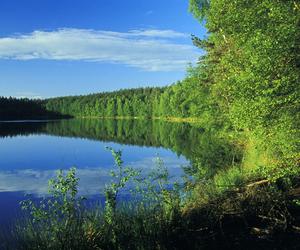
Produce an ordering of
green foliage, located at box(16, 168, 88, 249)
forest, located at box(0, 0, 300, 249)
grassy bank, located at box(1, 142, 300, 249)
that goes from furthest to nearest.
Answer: forest, located at box(0, 0, 300, 249), grassy bank, located at box(1, 142, 300, 249), green foliage, located at box(16, 168, 88, 249)

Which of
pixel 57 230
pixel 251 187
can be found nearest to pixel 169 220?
pixel 57 230

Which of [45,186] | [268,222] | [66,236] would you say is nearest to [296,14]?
[268,222]

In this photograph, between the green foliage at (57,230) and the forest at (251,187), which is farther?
the forest at (251,187)

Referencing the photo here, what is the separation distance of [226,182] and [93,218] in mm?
7568

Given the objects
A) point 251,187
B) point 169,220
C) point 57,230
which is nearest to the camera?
point 57,230

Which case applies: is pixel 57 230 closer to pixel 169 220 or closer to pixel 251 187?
pixel 169 220

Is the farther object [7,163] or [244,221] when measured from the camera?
[7,163]

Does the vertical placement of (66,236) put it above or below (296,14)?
below

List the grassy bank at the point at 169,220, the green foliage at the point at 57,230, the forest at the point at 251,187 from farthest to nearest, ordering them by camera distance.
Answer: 1. the forest at the point at 251,187
2. the grassy bank at the point at 169,220
3. the green foliage at the point at 57,230

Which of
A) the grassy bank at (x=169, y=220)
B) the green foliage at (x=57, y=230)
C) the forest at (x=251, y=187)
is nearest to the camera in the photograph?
the green foliage at (x=57, y=230)

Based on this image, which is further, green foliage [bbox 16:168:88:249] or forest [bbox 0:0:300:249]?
forest [bbox 0:0:300:249]

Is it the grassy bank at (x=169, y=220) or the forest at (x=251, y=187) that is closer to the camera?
the grassy bank at (x=169, y=220)

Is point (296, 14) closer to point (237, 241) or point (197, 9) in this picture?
point (237, 241)

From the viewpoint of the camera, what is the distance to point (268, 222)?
13422mm
